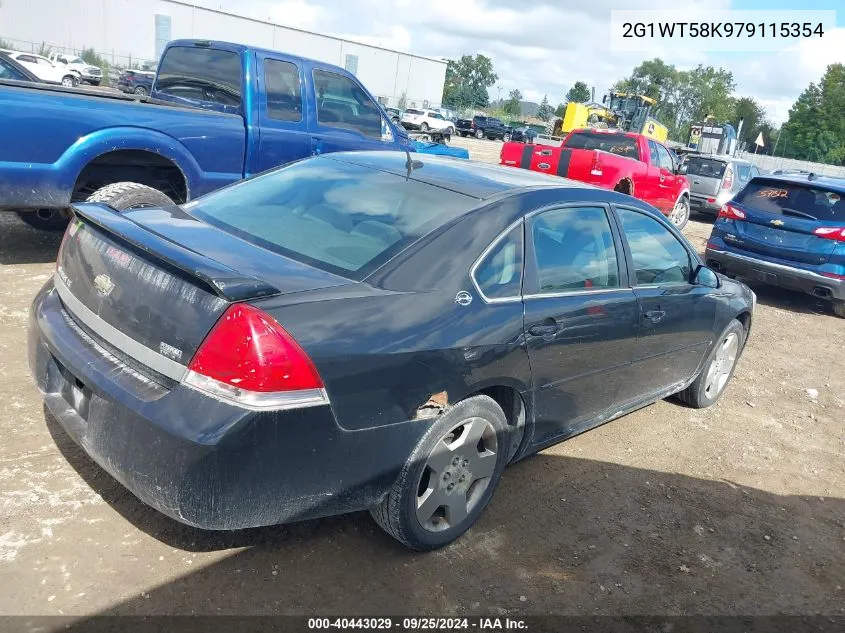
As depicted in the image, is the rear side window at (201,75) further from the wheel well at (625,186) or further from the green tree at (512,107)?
the green tree at (512,107)

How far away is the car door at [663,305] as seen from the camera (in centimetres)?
394

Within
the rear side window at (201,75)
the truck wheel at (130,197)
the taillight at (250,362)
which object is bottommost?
the taillight at (250,362)

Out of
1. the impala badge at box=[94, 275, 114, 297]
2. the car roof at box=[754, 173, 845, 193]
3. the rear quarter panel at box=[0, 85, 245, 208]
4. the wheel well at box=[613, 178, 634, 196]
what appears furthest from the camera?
the wheel well at box=[613, 178, 634, 196]

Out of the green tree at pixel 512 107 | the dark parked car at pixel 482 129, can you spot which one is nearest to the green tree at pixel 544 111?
the green tree at pixel 512 107

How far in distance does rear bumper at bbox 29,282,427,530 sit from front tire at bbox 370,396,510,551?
99 millimetres

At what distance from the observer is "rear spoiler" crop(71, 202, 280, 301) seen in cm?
236

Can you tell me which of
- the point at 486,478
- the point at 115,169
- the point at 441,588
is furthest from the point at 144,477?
the point at 115,169

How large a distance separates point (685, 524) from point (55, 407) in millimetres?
3063

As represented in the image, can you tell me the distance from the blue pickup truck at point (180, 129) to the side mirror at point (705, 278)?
11.4 feet

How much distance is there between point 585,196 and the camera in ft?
12.1

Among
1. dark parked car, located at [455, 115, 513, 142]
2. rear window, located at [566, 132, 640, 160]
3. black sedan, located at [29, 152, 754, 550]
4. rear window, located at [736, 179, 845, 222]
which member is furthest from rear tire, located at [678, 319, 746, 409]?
dark parked car, located at [455, 115, 513, 142]

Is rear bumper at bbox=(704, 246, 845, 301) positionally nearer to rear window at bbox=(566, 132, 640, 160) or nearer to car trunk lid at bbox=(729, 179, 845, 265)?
car trunk lid at bbox=(729, 179, 845, 265)

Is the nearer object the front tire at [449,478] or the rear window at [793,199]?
the front tire at [449,478]

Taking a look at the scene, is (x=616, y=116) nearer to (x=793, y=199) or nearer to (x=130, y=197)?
(x=793, y=199)
